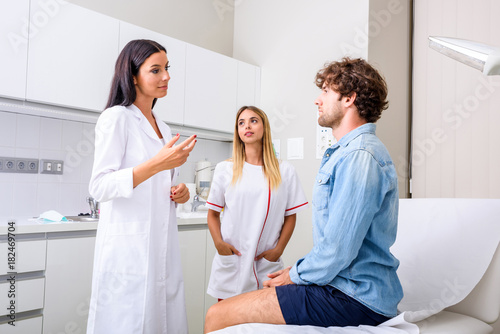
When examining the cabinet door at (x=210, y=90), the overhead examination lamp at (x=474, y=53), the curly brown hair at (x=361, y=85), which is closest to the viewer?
the overhead examination lamp at (x=474, y=53)

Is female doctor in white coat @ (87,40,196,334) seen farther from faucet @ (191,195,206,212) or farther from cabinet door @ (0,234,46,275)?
faucet @ (191,195,206,212)

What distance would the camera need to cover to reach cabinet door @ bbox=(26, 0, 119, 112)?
87.1 inches

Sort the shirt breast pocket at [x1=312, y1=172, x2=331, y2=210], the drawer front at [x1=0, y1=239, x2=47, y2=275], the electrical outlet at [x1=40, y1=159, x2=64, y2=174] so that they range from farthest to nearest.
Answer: the electrical outlet at [x1=40, y1=159, x2=64, y2=174], the drawer front at [x1=0, y1=239, x2=47, y2=275], the shirt breast pocket at [x1=312, y1=172, x2=331, y2=210]

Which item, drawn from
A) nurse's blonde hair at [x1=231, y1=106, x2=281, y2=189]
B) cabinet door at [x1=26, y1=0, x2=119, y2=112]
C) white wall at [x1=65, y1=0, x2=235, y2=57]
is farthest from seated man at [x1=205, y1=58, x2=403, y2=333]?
white wall at [x1=65, y1=0, x2=235, y2=57]

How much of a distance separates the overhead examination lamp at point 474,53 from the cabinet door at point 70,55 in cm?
215

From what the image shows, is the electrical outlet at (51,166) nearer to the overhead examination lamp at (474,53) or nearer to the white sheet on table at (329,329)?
the white sheet on table at (329,329)

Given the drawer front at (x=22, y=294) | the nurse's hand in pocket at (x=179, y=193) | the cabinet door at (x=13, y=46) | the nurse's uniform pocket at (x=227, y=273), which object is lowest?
the drawer front at (x=22, y=294)

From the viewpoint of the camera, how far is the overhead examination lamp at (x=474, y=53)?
632 mm

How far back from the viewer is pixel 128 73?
151cm

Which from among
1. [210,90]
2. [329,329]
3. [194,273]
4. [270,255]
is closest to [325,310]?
[329,329]

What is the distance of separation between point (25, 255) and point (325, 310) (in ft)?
5.12

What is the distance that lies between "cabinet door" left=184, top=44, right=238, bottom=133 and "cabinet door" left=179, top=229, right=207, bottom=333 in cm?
87

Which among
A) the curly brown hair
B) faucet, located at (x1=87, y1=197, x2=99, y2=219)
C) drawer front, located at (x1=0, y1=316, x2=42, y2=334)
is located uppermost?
the curly brown hair

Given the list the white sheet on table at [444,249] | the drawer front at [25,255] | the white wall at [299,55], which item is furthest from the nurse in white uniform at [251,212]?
the white wall at [299,55]
